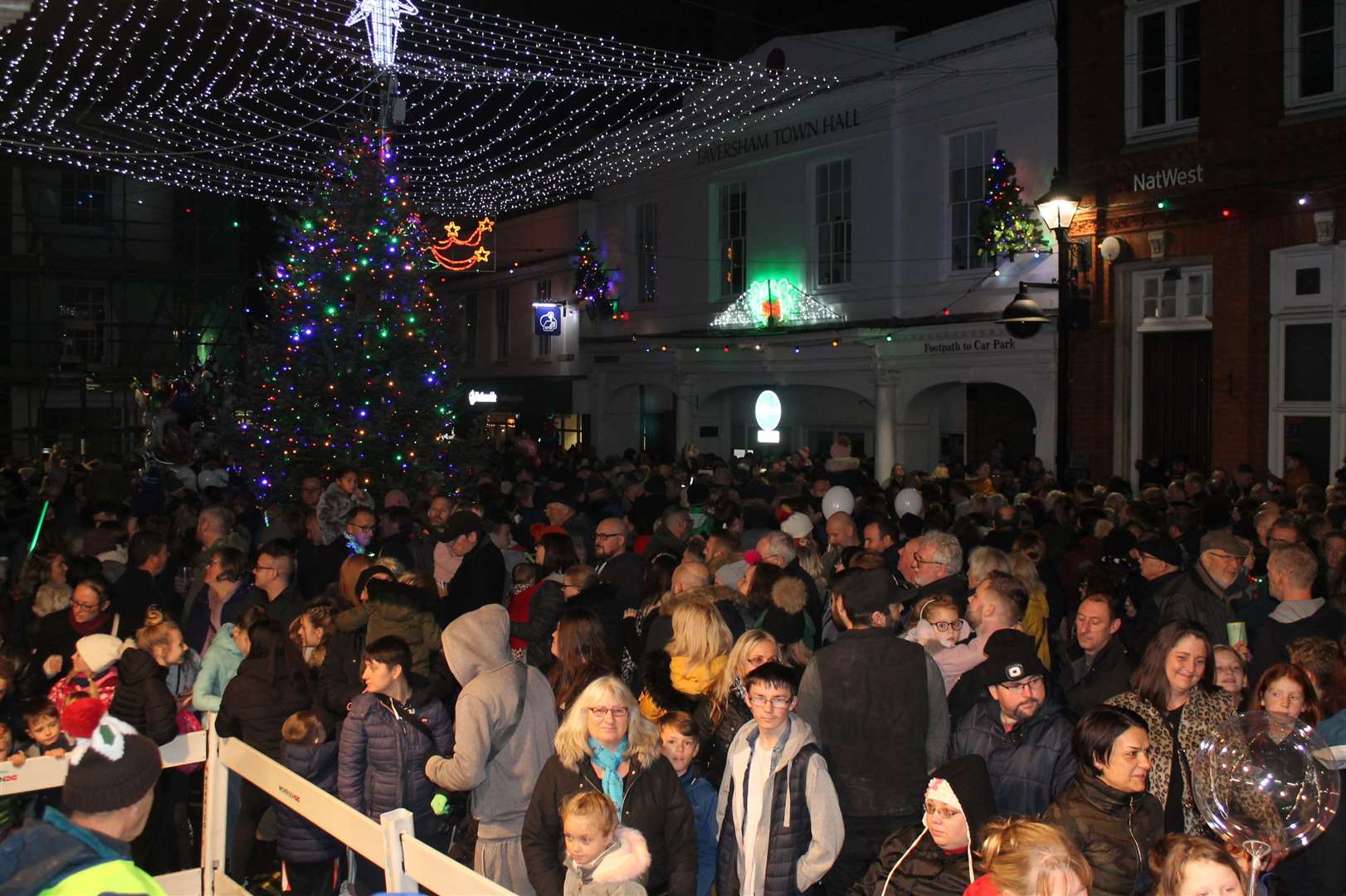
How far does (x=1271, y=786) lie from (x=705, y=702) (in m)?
2.55

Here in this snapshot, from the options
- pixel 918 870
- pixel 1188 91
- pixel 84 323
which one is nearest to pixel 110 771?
pixel 918 870

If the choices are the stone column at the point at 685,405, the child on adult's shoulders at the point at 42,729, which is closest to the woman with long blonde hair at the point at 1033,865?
the child on adult's shoulders at the point at 42,729

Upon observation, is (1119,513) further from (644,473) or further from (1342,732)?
(644,473)

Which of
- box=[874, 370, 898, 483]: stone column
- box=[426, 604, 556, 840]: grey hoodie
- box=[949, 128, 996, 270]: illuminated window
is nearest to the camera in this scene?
box=[426, 604, 556, 840]: grey hoodie

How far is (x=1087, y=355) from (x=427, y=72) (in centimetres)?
1089

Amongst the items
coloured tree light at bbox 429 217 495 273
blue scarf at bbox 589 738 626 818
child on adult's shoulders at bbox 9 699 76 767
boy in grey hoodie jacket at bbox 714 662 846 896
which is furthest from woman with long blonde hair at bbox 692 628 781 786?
coloured tree light at bbox 429 217 495 273

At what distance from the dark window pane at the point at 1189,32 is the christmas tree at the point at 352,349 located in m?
11.8

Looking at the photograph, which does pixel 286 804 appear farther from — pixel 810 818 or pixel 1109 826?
pixel 1109 826

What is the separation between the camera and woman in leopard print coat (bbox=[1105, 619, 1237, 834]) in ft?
15.7

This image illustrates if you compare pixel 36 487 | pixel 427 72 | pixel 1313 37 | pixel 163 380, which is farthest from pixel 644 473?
pixel 163 380

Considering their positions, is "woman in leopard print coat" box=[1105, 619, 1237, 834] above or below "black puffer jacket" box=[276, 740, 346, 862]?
above

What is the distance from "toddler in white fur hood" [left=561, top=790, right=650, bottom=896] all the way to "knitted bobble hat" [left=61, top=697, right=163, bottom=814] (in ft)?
4.64

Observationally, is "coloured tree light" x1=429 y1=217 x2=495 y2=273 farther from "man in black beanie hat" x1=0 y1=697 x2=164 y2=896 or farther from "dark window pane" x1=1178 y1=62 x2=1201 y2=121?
"man in black beanie hat" x1=0 y1=697 x2=164 y2=896

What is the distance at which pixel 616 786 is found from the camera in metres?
4.71
